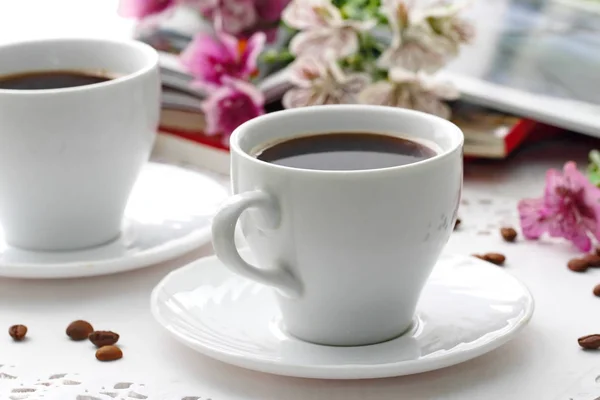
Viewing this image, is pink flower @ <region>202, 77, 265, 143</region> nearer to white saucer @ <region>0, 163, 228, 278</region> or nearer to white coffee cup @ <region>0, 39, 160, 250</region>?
white saucer @ <region>0, 163, 228, 278</region>

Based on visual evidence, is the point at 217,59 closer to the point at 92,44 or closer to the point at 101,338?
the point at 92,44

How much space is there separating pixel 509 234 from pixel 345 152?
33 cm

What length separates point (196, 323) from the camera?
3.29ft

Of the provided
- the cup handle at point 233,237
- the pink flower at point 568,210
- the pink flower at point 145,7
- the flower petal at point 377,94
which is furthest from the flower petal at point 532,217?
the pink flower at point 145,7

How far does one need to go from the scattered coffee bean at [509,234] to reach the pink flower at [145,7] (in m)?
0.65

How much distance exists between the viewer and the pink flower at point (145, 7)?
1.64 meters

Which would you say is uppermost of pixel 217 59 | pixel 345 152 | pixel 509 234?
pixel 345 152

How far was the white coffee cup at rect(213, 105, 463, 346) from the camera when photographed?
2.98 ft

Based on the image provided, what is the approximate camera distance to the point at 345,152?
102cm

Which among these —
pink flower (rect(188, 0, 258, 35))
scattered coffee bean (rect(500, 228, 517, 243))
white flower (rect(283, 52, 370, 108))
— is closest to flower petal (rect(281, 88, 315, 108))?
white flower (rect(283, 52, 370, 108))

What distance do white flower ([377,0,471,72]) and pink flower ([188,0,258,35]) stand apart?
27 centimetres

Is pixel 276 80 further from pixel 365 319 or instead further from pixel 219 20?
pixel 365 319

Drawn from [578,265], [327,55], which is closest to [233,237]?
[578,265]

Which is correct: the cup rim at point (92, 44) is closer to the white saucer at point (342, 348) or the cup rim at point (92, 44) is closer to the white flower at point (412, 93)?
the white saucer at point (342, 348)
